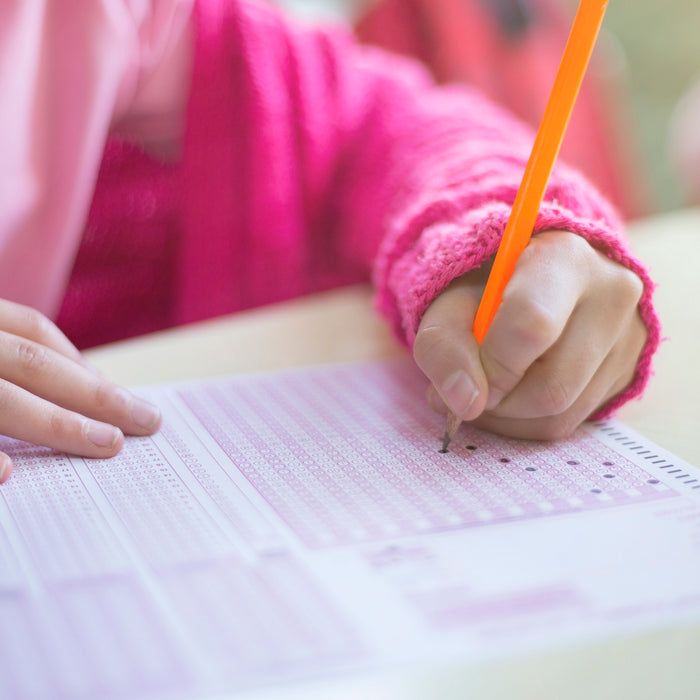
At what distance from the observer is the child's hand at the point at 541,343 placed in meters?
0.34

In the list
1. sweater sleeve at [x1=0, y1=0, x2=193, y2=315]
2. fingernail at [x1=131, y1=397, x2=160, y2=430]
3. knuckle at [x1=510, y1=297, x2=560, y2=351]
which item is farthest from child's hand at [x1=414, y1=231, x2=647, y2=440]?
sweater sleeve at [x1=0, y1=0, x2=193, y2=315]

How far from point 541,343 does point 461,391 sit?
0.04 meters

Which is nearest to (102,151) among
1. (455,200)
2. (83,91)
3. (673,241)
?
(83,91)

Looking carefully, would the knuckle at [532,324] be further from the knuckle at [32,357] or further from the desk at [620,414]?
the knuckle at [32,357]

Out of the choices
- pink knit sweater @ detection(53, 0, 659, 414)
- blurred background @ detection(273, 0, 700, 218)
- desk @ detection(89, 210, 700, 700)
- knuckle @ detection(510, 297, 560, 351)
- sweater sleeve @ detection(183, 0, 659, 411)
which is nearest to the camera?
desk @ detection(89, 210, 700, 700)

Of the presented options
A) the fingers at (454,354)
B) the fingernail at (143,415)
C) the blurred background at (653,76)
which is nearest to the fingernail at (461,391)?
the fingers at (454,354)

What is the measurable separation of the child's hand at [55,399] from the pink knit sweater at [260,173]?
17 cm

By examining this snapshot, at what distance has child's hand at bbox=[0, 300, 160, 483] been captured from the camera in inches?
13.9

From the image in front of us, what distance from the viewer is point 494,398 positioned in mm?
353

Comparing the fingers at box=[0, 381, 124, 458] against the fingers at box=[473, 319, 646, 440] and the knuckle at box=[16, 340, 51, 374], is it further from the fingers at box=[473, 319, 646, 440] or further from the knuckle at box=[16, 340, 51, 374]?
the fingers at box=[473, 319, 646, 440]

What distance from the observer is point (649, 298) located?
38cm

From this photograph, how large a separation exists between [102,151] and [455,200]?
0.24 meters

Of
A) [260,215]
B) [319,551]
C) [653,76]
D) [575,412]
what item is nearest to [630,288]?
[575,412]

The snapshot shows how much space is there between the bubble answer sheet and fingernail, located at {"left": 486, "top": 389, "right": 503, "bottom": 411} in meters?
0.02
